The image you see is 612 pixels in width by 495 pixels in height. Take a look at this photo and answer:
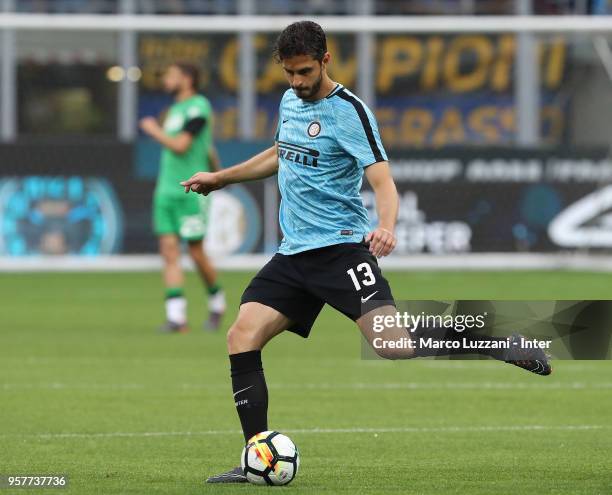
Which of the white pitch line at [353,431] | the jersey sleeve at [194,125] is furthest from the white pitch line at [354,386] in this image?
the jersey sleeve at [194,125]

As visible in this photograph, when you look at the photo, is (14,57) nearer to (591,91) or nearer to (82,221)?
(82,221)

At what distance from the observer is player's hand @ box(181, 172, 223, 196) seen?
7.26 m

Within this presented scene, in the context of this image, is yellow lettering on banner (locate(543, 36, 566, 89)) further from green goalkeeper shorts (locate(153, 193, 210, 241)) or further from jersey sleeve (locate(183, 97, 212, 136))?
green goalkeeper shorts (locate(153, 193, 210, 241))

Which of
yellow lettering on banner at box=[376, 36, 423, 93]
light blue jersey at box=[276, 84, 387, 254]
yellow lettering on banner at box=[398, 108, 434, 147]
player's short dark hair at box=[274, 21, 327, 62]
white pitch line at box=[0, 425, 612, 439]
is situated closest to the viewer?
player's short dark hair at box=[274, 21, 327, 62]

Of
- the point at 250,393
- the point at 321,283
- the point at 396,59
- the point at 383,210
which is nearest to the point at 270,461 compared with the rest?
the point at 250,393

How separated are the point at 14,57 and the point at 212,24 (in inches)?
274

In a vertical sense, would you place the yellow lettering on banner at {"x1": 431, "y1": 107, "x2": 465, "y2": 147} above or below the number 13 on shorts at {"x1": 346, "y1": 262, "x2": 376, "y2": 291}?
below

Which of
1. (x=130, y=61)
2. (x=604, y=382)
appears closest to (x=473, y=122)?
(x=130, y=61)

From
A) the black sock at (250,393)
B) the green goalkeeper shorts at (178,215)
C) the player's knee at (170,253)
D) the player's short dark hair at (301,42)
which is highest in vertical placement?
the player's short dark hair at (301,42)

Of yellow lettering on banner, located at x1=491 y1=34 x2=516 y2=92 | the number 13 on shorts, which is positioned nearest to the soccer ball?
the number 13 on shorts

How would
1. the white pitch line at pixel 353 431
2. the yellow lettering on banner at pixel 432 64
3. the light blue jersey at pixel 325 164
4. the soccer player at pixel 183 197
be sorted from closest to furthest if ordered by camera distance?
the light blue jersey at pixel 325 164 < the white pitch line at pixel 353 431 < the soccer player at pixel 183 197 < the yellow lettering on banner at pixel 432 64

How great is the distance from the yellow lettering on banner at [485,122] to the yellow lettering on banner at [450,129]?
0.22 m

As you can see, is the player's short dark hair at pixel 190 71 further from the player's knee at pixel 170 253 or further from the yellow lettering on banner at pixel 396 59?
the yellow lettering on banner at pixel 396 59

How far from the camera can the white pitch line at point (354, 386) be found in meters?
10.8
